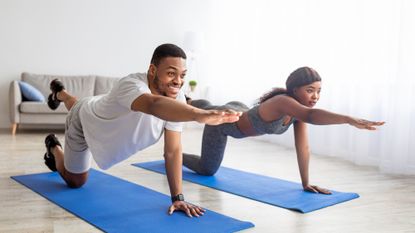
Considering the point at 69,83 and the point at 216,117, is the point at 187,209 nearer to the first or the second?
the point at 216,117

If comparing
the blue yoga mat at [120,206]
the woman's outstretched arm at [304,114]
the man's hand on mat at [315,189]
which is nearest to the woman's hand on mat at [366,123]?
the woman's outstretched arm at [304,114]

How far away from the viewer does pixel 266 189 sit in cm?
268

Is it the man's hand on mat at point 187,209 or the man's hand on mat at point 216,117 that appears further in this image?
the man's hand on mat at point 187,209

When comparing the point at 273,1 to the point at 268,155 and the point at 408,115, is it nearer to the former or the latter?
the point at 268,155

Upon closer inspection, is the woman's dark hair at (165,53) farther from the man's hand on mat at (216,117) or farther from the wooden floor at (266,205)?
the wooden floor at (266,205)

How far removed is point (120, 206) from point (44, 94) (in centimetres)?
427

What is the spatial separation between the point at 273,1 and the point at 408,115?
241 cm

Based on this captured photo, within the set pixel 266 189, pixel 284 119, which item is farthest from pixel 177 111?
pixel 266 189

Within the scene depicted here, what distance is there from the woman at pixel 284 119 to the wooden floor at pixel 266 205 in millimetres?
289

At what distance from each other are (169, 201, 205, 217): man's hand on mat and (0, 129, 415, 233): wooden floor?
0.17 meters

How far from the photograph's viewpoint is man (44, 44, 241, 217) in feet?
5.64

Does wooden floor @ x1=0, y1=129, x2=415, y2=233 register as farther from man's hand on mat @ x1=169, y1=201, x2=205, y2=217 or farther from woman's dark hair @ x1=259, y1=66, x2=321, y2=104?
woman's dark hair @ x1=259, y1=66, x2=321, y2=104

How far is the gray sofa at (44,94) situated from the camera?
17.7 ft

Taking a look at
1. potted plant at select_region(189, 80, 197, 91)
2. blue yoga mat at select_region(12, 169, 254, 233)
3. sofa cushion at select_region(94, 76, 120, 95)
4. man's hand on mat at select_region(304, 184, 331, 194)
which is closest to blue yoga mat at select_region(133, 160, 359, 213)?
man's hand on mat at select_region(304, 184, 331, 194)
